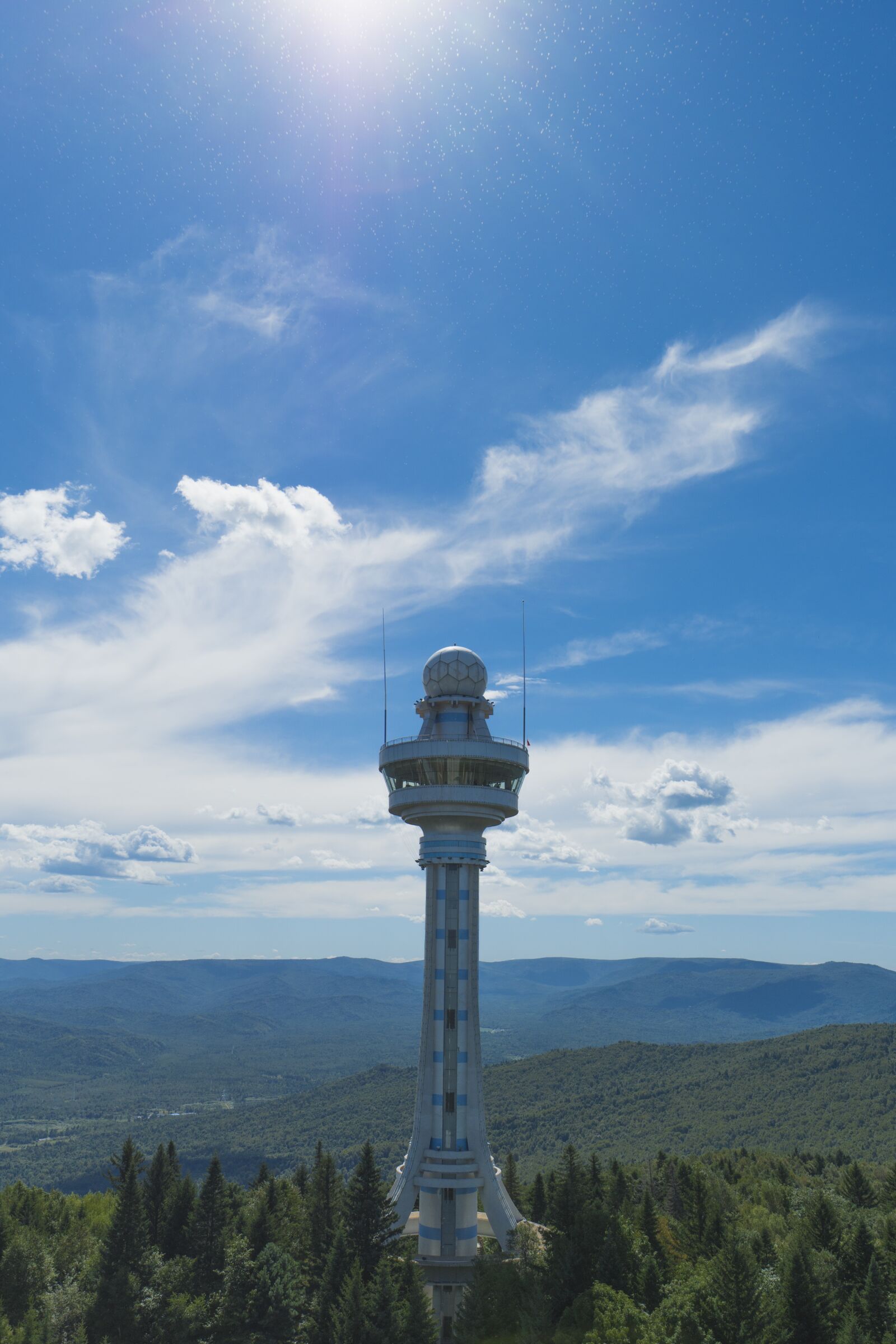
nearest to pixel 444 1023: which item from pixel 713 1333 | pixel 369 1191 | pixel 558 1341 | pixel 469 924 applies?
pixel 469 924

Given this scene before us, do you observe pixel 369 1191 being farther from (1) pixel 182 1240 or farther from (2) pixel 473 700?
(2) pixel 473 700

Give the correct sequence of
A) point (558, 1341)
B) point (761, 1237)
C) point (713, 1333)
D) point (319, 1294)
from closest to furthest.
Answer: point (713, 1333)
point (558, 1341)
point (319, 1294)
point (761, 1237)

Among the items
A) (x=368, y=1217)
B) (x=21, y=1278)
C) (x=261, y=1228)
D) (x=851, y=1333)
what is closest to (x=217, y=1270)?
(x=261, y=1228)

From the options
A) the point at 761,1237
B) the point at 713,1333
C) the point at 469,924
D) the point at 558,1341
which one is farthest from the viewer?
the point at 469,924

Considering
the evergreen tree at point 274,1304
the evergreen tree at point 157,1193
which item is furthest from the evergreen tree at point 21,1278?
the evergreen tree at point 274,1304

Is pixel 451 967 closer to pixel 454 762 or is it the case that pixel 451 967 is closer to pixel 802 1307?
pixel 454 762

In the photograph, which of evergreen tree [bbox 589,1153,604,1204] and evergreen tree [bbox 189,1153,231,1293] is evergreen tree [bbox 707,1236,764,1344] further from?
evergreen tree [bbox 189,1153,231,1293]

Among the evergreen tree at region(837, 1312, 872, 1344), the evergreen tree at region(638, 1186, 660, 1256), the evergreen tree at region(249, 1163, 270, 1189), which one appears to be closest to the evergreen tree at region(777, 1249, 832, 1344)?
the evergreen tree at region(837, 1312, 872, 1344)
